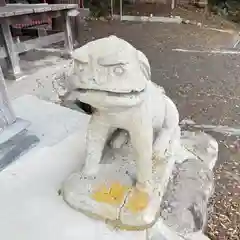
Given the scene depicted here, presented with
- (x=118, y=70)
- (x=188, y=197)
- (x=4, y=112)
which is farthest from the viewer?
(x=4, y=112)

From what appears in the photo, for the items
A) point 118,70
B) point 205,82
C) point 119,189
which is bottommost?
point 205,82

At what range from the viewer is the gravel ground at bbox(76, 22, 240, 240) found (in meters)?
1.16

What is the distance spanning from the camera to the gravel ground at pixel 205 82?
1.16 m

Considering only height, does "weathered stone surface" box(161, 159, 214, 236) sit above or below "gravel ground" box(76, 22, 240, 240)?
above

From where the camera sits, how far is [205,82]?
232 cm

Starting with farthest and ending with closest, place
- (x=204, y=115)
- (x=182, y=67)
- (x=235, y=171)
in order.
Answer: (x=182, y=67) < (x=204, y=115) < (x=235, y=171)

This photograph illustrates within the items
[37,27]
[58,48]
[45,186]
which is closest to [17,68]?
[58,48]

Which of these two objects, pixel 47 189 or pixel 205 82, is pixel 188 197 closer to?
pixel 47 189

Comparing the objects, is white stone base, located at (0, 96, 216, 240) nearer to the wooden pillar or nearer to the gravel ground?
the wooden pillar

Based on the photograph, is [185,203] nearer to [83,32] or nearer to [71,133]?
[71,133]

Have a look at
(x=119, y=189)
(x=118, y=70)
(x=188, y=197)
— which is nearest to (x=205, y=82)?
(x=188, y=197)

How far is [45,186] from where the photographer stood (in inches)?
35.9

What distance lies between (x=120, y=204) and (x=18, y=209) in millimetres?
257

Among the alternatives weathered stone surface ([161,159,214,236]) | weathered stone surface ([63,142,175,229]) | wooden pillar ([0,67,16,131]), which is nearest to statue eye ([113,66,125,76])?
weathered stone surface ([63,142,175,229])
